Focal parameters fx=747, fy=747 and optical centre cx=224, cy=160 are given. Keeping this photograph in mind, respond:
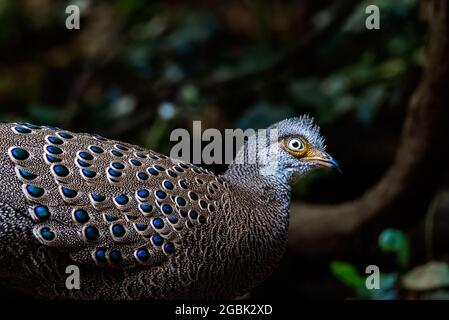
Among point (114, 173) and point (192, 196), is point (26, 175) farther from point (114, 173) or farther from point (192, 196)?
point (192, 196)

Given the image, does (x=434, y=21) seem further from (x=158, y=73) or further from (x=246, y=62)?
(x=158, y=73)

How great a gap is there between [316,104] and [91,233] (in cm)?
302

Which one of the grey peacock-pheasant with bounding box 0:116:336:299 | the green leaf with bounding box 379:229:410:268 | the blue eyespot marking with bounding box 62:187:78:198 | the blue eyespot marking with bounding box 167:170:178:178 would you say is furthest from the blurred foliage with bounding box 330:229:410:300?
the blue eyespot marking with bounding box 62:187:78:198

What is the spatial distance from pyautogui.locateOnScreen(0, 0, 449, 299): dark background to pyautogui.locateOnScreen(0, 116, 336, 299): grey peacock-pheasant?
3.43 ft

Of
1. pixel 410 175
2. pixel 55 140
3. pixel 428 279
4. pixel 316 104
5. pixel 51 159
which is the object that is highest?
pixel 316 104

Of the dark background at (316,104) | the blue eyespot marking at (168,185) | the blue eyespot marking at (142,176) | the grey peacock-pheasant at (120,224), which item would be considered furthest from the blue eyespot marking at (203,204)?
the dark background at (316,104)

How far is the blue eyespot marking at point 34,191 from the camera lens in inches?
103

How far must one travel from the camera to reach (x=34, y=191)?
103 inches

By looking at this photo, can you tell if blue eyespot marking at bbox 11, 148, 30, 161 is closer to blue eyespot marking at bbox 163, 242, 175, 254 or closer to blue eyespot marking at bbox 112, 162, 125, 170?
blue eyespot marking at bbox 112, 162, 125, 170

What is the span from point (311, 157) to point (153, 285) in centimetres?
85

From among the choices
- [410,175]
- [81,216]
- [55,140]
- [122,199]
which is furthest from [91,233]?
[410,175]

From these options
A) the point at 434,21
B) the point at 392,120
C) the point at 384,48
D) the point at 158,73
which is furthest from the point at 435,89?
the point at 158,73

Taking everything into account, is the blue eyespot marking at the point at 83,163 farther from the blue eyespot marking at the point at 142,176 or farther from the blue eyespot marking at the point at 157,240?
the blue eyespot marking at the point at 157,240

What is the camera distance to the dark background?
15.2ft
